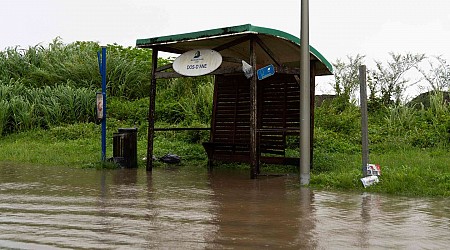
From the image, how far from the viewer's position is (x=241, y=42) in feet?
34.5

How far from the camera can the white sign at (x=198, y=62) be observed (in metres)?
10.4

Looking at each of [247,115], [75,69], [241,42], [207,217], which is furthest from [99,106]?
[75,69]

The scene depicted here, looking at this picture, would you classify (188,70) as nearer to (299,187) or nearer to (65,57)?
(299,187)

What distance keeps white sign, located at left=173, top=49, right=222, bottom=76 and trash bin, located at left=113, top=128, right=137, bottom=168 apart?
2.12m

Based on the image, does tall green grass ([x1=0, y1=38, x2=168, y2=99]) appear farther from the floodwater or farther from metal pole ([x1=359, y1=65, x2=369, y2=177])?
metal pole ([x1=359, y1=65, x2=369, y2=177])

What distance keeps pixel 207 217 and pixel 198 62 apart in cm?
482

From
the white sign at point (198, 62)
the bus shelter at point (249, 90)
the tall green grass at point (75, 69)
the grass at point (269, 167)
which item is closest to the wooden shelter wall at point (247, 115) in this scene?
the bus shelter at point (249, 90)

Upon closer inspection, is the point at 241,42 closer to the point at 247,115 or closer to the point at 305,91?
the point at 305,91

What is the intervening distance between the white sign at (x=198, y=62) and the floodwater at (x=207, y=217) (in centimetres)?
210

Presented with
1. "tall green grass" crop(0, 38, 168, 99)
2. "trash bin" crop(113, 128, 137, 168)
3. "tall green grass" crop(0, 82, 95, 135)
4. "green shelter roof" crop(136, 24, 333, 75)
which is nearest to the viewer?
"green shelter roof" crop(136, 24, 333, 75)

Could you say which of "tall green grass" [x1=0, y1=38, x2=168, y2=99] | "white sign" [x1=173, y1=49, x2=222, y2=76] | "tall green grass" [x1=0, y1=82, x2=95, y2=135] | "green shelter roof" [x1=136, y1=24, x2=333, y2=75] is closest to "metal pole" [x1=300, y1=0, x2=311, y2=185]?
"green shelter roof" [x1=136, y1=24, x2=333, y2=75]

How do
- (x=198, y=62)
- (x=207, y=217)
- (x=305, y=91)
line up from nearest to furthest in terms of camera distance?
(x=207, y=217) < (x=305, y=91) < (x=198, y=62)

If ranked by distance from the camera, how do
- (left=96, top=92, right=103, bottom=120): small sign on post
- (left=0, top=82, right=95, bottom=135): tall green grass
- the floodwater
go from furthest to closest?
(left=0, top=82, right=95, bottom=135): tall green grass → (left=96, top=92, right=103, bottom=120): small sign on post → the floodwater

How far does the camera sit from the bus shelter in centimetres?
1022
